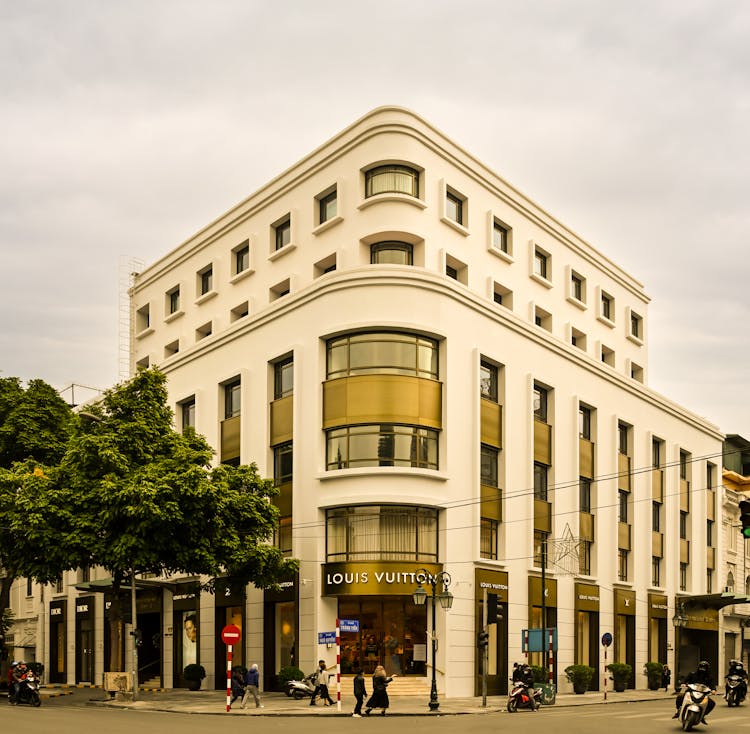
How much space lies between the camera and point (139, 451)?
122 feet

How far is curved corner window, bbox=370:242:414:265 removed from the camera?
45362mm

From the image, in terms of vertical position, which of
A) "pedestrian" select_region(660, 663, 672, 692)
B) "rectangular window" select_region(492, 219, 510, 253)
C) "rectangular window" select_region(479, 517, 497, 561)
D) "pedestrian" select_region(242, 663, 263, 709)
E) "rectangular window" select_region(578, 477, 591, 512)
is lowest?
"pedestrian" select_region(660, 663, 672, 692)

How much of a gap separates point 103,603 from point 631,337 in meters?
33.2

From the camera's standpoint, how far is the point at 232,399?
4916 cm

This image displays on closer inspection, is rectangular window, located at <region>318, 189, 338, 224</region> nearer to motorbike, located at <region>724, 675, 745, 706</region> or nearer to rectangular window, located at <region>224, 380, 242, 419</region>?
rectangular window, located at <region>224, 380, 242, 419</region>

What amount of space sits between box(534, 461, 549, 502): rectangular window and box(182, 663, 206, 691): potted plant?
54.1 feet

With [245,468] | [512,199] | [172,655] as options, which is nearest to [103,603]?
[172,655]

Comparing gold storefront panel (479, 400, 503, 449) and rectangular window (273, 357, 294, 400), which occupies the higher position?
rectangular window (273, 357, 294, 400)

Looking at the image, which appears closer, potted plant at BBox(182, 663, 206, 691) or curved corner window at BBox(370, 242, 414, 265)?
potted plant at BBox(182, 663, 206, 691)

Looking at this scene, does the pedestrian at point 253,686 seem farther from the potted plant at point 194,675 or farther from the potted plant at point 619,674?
the potted plant at point 619,674

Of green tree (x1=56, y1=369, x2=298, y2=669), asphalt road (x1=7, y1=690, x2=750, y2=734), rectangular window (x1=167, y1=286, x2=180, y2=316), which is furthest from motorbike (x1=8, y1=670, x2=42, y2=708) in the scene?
rectangular window (x1=167, y1=286, x2=180, y2=316)

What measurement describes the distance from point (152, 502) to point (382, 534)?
370 inches

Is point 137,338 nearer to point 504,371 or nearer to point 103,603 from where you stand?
point 103,603

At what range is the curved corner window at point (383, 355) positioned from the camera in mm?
41031
